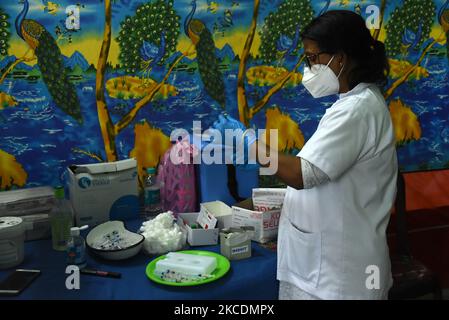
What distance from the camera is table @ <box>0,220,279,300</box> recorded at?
54.5 inches

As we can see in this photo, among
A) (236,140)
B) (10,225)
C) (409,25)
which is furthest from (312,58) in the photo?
(409,25)

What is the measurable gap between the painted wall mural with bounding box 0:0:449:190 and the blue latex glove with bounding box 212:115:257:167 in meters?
0.73

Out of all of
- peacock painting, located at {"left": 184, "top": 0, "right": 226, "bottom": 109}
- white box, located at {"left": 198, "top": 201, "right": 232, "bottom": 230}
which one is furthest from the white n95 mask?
peacock painting, located at {"left": 184, "top": 0, "right": 226, "bottom": 109}

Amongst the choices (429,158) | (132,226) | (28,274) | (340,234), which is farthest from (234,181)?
(429,158)

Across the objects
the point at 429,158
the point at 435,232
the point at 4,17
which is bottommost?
the point at 435,232

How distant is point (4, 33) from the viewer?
2.02 meters

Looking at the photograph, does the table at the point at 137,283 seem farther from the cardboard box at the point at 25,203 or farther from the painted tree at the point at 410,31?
the painted tree at the point at 410,31

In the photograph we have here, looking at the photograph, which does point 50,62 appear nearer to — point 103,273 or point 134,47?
point 134,47

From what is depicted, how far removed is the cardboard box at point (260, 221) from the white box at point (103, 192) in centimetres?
51

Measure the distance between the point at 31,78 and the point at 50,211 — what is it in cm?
66

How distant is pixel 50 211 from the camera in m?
1.85

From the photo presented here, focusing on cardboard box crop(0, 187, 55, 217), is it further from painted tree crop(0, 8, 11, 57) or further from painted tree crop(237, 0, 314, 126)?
painted tree crop(237, 0, 314, 126)

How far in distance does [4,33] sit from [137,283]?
1.33 metres

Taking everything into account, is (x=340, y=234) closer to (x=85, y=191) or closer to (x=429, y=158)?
(x=85, y=191)
